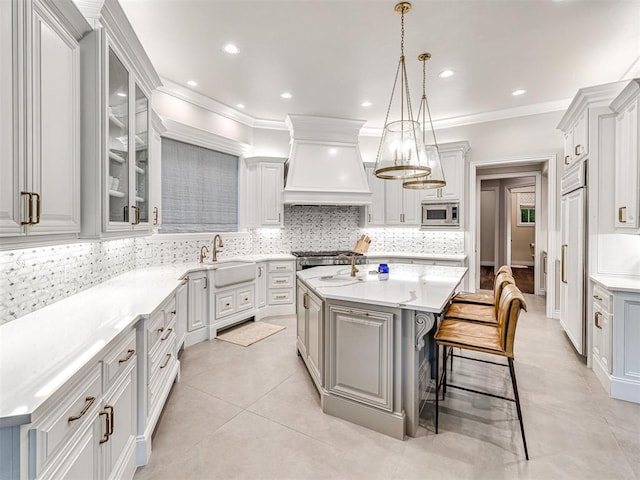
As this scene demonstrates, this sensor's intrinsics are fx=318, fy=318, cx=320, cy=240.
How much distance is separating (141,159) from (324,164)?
3.00 m

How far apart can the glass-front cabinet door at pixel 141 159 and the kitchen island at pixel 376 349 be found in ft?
5.03

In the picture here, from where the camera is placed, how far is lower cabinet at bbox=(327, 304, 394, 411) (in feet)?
6.83

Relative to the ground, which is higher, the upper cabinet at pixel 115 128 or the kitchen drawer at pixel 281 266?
the upper cabinet at pixel 115 128

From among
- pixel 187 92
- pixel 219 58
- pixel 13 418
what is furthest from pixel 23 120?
pixel 187 92

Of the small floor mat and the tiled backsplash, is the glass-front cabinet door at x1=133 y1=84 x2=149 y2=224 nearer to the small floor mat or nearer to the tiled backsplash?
the tiled backsplash

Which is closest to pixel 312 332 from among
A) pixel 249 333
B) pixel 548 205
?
pixel 249 333

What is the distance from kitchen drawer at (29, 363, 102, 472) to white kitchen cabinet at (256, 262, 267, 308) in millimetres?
3337

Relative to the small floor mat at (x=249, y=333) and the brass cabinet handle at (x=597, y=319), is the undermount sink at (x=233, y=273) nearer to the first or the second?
the small floor mat at (x=249, y=333)

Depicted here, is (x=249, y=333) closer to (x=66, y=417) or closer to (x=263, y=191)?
(x=263, y=191)

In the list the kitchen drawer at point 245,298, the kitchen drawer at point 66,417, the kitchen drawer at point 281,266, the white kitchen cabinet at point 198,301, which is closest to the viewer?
the kitchen drawer at point 66,417

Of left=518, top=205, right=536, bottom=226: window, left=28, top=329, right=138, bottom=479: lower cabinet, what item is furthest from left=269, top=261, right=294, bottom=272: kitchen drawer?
left=518, top=205, right=536, bottom=226: window

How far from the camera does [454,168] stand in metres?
5.08

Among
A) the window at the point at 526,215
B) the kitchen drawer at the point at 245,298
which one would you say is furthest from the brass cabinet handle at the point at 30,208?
the window at the point at 526,215

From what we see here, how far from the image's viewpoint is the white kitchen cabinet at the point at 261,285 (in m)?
4.65
